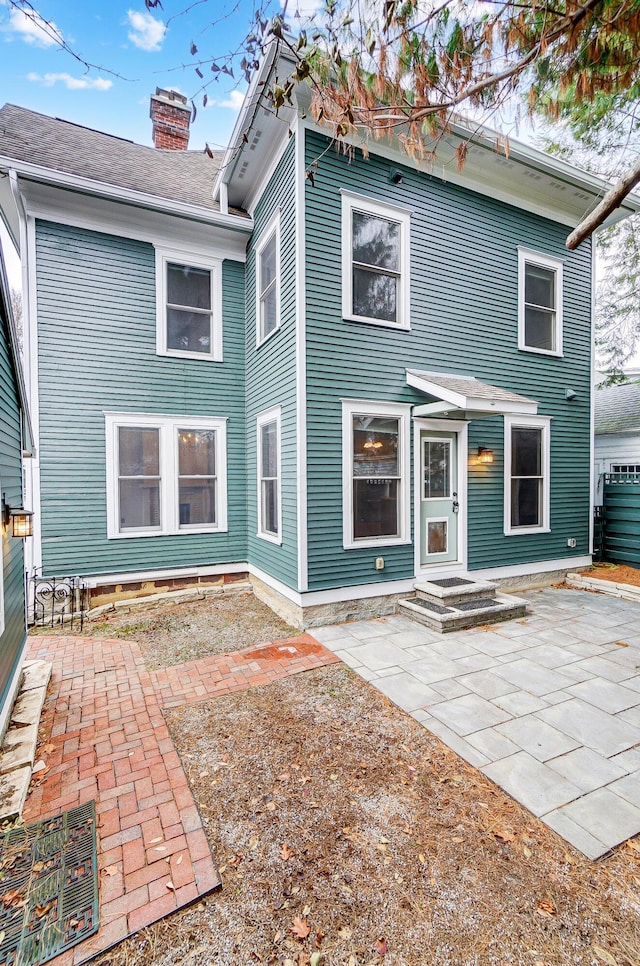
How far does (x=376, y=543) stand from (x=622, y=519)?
17.0 ft

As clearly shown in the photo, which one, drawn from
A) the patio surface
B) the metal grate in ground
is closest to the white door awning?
the patio surface

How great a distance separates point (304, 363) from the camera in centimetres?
505

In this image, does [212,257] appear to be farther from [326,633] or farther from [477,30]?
[326,633]

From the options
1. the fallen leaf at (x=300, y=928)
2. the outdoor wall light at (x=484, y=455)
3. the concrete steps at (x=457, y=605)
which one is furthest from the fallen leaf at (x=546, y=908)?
the outdoor wall light at (x=484, y=455)

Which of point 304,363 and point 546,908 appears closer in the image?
point 546,908

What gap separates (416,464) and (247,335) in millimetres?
3629

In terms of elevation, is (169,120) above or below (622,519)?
above

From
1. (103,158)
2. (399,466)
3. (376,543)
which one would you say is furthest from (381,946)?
(103,158)

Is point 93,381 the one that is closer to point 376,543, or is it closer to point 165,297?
point 165,297

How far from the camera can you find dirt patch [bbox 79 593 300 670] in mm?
4656

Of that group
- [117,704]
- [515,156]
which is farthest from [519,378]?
[117,704]

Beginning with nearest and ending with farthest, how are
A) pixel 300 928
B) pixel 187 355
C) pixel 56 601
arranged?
pixel 300 928 → pixel 56 601 → pixel 187 355

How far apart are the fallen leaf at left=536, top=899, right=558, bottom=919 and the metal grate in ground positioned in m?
1.87

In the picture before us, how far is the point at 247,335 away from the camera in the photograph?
704 cm
